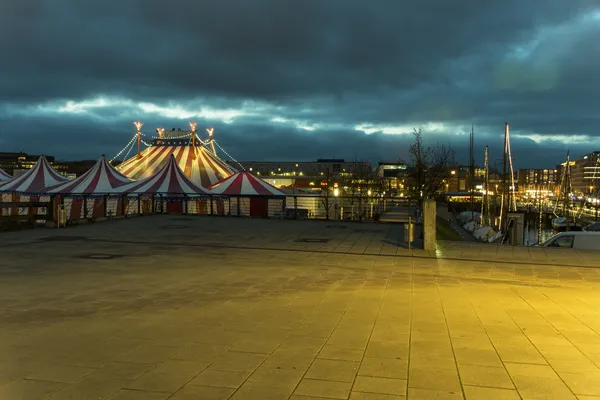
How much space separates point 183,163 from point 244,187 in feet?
39.2

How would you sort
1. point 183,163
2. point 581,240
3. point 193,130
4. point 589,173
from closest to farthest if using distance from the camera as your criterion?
point 581,240 < point 183,163 < point 193,130 < point 589,173

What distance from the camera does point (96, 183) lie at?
105ft

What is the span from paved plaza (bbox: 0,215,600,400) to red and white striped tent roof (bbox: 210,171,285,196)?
1743 centimetres

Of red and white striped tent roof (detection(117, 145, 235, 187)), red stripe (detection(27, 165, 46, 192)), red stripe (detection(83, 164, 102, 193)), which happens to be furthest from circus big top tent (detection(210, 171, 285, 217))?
red stripe (detection(27, 165, 46, 192))

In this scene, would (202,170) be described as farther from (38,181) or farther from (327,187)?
(38,181)

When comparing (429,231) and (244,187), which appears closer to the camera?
(429,231)

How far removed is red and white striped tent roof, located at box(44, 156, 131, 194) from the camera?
31.2 metres

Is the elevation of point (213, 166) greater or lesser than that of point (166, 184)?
greater

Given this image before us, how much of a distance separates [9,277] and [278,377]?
6889 millimetres

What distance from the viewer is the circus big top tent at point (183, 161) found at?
131ft

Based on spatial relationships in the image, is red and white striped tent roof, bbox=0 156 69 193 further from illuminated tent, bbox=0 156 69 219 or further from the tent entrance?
the tent entrance

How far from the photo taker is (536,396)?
402 cm

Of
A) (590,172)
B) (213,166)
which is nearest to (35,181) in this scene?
(213,166)

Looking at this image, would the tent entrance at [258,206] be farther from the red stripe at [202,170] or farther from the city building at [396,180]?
the city building at [396,180]
